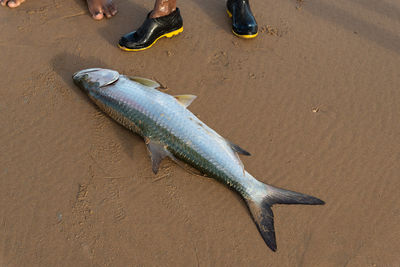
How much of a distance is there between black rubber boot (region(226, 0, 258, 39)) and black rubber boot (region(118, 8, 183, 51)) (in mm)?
805

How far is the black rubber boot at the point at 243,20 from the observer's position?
402 cm

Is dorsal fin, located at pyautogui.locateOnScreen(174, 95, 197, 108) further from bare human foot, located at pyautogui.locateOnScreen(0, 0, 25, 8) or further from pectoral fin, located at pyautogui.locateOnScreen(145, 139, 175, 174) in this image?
bare human foot, located at pyautogui.locateOnScreen(0, 0, 25, 8)

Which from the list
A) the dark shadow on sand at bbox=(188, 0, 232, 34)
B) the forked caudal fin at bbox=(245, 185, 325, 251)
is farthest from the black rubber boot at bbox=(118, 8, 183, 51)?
the forked caudal fin at bbox=(245, 185, 325, 251)

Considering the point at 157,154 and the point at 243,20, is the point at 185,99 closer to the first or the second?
the point at 157,154

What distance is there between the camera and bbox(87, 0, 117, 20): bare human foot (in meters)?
Result: 4.16

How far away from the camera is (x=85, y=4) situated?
14.3ft

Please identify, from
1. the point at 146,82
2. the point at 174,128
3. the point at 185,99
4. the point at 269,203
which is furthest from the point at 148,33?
the point at 269,203

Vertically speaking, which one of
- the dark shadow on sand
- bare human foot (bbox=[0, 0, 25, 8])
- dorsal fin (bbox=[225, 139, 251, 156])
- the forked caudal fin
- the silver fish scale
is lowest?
A: the forked caudal fin

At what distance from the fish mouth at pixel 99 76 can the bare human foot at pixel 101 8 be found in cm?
119

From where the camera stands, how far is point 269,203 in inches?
110

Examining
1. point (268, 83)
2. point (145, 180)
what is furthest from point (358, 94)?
point (145, 180)

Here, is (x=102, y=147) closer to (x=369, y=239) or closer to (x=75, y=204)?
(x=75, y=204)

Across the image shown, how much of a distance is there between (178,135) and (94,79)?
1189 millimetres

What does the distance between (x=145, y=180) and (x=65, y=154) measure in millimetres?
895
